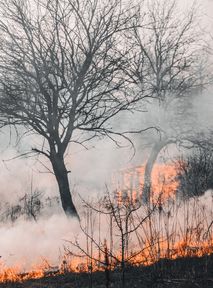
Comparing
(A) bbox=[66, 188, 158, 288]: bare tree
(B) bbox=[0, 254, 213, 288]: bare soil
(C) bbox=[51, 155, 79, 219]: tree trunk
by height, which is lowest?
(B) bbox=[0, 254, 213, 288]: bare soil

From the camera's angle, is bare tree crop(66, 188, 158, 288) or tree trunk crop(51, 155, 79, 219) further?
tree trunk crop(51, 155, 79, 219)

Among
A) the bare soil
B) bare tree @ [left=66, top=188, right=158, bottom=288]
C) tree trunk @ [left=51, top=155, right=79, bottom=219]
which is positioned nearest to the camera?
bare tree @ [left=66, top=188, right=158, bottom=288]

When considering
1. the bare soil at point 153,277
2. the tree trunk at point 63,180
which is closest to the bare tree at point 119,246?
the bare soil at point 153,277

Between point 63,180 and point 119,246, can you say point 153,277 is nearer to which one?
point 119,246

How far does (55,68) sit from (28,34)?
838 millimetres

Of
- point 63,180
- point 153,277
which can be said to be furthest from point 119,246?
point 153,277

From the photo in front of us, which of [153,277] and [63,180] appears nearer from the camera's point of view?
[153,277]

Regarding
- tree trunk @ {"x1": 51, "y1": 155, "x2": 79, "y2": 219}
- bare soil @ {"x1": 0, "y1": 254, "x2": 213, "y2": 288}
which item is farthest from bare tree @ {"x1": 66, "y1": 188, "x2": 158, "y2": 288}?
tree trunk @ {"x1": 51, "y1": 155, "x2": 79, "y2": 219}

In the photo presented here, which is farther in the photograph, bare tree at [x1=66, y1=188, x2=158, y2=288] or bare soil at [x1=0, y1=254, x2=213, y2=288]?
bare soil at [x1=0, y1=254, x2=213, y2=288]

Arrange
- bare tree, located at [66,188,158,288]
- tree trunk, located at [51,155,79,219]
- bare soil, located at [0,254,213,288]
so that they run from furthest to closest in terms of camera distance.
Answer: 1. tree trunk, located at [51,155,79,219]
2. bare soil, located at [0,254,213,288]
3. bare tree, located at [66,188,158,288]

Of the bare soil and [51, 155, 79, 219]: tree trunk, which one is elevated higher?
[51, 155, 79, 219]: tree trunk

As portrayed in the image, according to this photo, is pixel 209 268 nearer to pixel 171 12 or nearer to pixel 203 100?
pixel 203 100

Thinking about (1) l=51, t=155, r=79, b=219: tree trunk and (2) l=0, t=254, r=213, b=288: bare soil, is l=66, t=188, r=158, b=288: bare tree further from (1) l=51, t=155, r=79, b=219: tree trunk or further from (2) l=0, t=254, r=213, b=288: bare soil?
(1) l=51, t=155, r=79, b=219: tree trunk

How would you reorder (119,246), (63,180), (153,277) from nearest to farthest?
(153,277) → (119,246) → (63,180)
